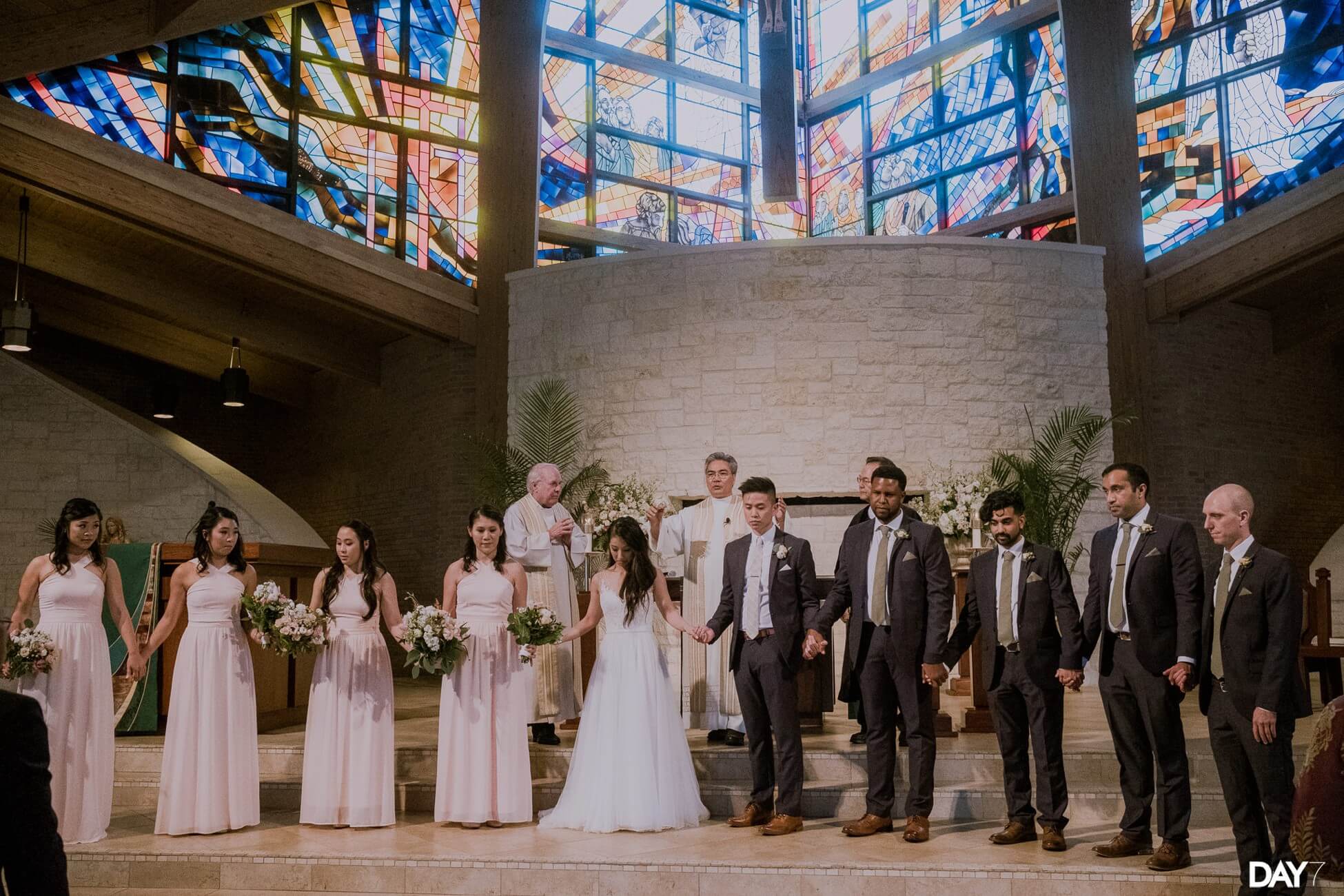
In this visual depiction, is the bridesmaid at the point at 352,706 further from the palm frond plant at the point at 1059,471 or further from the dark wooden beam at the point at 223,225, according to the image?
the dark wooden beam at the point at 223,225

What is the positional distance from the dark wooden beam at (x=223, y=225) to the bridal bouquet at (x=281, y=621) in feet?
18.7

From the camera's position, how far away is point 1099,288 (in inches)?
428

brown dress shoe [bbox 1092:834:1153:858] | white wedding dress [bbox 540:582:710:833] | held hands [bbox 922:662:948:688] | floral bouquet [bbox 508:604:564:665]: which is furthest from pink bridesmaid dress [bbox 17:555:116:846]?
brown dress shoe [bbox 1092:834:1153:858]

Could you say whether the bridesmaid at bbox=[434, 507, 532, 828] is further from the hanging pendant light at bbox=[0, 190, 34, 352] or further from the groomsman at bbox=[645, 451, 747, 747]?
the hanging pendant light at bbox=[0, 190, 34, 352]

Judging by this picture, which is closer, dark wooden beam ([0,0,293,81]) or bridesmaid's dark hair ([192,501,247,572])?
bridesmaid's dark hair ([192,501,247,572])

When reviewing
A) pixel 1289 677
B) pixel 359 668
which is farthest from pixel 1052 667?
pixel 359 668

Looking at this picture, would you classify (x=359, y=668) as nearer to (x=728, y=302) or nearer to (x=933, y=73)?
(x=728, y=302)

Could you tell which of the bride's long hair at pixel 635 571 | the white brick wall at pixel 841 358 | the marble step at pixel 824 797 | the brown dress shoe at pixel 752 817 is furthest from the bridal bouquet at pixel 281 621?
the white brick wall at pixel 841 358

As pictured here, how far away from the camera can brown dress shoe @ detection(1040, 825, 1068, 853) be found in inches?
188

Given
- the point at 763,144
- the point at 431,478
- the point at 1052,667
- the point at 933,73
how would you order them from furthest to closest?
the point at 933,73 → the point at 431,478 → the point at 763,144 → the point at 1052,667

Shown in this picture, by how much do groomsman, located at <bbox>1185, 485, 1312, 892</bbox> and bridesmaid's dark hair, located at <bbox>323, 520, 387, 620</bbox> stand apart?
3.55 m

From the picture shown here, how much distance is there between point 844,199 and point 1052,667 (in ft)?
36.8

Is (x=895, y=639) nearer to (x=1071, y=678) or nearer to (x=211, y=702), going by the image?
(x=1071, y=678)

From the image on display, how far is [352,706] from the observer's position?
5582mm
